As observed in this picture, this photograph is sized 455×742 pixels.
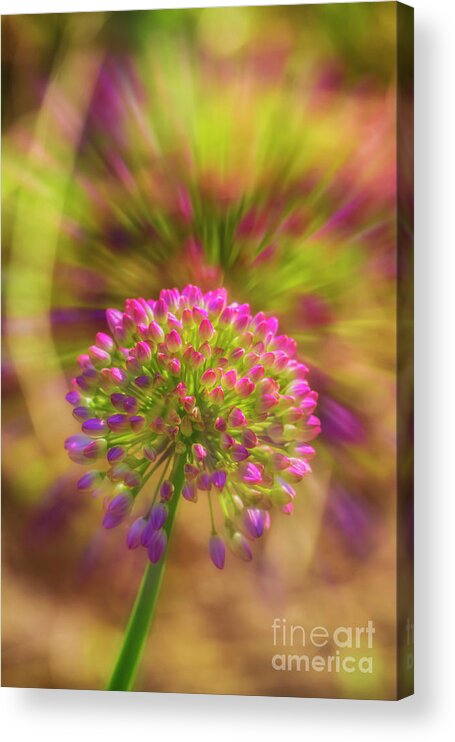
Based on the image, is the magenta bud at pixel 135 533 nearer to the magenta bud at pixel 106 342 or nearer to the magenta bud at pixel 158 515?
the magenta bud at pixel 158 515

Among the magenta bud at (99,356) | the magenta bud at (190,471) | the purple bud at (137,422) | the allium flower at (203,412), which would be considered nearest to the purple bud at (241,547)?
the allium flower at (203,412)

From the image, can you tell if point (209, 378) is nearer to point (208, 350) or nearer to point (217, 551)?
point (208, 350)

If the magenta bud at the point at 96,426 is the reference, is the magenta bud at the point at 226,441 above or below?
below

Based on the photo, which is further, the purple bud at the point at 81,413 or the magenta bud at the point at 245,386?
the purple bud at the point at 81,413

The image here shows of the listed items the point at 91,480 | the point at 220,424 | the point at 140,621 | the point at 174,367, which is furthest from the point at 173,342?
the point at 140,621

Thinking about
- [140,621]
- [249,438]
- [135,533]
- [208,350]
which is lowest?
[140,621]

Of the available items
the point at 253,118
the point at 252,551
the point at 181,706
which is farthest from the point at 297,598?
the point at 253,118

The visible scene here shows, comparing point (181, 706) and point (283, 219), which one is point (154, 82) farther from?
point (181, 706)
